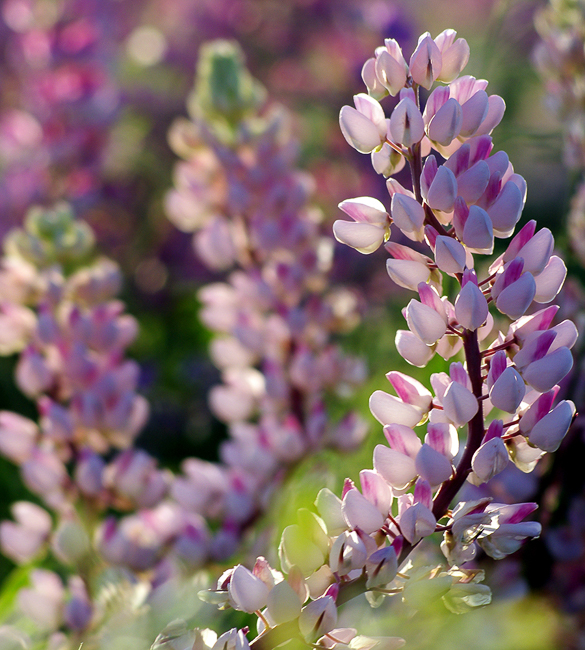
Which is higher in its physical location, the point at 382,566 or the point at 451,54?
the point at 451,54

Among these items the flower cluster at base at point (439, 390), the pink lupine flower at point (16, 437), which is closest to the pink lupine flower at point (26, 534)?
the pink lupine flower at point (16, 437)

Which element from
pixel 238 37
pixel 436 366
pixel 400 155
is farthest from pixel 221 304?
pixel 238 37

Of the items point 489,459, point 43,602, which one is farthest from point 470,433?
point 43,602

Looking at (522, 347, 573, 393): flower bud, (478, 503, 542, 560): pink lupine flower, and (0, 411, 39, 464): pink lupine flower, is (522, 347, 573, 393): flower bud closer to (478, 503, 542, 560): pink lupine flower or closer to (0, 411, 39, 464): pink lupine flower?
(478, 503, 542, 560): pink lupine flower

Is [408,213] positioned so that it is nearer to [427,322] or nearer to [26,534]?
[427,322]

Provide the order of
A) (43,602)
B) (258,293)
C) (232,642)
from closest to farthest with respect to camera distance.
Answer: (232,642), (43,602), (258,293)

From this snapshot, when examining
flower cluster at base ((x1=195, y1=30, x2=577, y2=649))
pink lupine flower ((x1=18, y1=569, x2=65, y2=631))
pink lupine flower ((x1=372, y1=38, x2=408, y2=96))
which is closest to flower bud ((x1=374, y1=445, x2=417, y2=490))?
flower cluster at base ((x1=195, y1=30, x2=577, y2=649))

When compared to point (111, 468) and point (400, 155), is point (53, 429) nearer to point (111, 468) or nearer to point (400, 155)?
point (111, 468)

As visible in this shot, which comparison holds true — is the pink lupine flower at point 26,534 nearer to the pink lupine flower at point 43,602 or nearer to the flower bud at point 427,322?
the pink lupine flower at point 43,602

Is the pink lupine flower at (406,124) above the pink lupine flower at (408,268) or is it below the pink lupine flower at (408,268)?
above
